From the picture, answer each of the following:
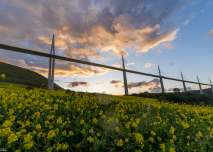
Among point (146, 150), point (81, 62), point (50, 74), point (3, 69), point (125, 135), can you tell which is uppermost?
point (3, 69)

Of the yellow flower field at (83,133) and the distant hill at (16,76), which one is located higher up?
the distant hill at (16,76)

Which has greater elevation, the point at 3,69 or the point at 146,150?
the point at 3,69


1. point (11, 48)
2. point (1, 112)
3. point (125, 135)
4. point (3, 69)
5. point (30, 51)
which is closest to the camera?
point (125, 135)

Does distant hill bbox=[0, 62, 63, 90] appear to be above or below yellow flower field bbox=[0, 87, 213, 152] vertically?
above

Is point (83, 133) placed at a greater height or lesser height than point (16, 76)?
lesser

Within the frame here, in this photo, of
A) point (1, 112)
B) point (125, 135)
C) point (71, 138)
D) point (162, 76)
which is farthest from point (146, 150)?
point (162, 76)

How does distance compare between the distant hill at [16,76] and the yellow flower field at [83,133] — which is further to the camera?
the distant hill at [16,76]

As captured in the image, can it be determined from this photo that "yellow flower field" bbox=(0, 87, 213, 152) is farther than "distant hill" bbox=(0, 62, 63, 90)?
No

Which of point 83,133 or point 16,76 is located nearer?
point 83,133

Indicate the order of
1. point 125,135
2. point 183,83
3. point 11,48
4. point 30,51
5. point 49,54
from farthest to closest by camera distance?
1. point 183,83
2. point 49,54
3. point 30,51
4. point 11,48
5. point 125,135

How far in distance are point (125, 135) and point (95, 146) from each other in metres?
0.80

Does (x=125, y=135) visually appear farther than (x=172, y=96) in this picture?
No

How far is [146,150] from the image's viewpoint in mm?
2141

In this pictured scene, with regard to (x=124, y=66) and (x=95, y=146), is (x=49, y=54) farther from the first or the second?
(x=95, y=146)
